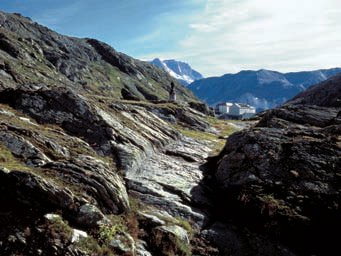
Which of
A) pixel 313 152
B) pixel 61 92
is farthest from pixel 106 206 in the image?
pixel 313 152

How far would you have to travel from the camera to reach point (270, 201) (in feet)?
75.0

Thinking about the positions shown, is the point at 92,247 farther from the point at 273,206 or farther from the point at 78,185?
the point at 273,206

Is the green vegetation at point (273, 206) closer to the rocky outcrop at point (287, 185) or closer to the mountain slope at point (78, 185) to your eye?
the rocky outcrop at point (287, 185)

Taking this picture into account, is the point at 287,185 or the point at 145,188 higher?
the point at 145,188

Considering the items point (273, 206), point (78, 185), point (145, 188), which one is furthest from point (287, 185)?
point (78, 185)

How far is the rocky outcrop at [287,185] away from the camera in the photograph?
21062mm

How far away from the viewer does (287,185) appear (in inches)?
967

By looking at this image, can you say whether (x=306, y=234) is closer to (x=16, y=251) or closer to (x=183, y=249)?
A: (x=183, y=249)

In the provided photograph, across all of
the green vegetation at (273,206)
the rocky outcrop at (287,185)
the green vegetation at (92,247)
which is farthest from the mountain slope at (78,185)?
the green vegetation at (273,206)

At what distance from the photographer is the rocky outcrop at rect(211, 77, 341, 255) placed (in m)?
21.1

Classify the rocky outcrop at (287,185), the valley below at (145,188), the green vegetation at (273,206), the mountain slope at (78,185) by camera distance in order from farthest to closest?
1. the green vegetation at (273,206)
2. the rocky outcrop at (287,185)
3. the valley below at (145,188)
4. the mountain slope at (78,185)

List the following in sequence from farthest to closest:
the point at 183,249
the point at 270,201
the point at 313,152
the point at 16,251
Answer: the point at 313,152, the point at 270,201, the point at 183,249, the point at 16,251

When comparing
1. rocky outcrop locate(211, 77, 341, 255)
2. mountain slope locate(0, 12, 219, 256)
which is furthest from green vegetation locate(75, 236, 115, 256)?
rocky outcrop locate(211, 77, 341, 255)

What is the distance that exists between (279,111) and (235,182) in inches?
904
